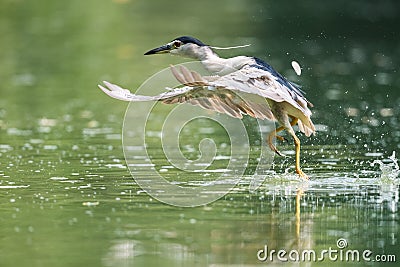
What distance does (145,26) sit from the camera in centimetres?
3547

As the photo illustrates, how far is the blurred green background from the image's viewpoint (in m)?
10.2

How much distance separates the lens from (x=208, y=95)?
41.2 feet

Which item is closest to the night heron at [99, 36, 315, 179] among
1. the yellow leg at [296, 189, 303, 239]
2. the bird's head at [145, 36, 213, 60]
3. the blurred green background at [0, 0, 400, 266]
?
the bird's head at [145, 36, 213, 60]

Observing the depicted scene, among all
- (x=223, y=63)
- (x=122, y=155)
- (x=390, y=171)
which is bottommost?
(x=390, y=171)

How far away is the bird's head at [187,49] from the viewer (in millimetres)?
13484

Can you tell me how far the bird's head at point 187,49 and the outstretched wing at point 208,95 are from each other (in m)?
0.84

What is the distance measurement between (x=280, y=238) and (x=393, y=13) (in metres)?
24.9

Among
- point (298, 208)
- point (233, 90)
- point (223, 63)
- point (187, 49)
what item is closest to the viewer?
point (298, 208)

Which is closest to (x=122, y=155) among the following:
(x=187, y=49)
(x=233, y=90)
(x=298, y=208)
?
(x=187, y=49)

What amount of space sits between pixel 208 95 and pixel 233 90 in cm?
33

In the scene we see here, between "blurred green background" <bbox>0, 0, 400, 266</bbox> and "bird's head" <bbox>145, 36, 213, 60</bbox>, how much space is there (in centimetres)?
167

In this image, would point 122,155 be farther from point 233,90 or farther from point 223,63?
point 233,90

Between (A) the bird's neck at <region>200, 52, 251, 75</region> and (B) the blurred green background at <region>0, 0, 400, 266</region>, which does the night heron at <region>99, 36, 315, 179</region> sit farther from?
(B) the blurred green background at <region>0, 0, 400, 266</region>

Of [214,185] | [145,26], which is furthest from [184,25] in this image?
[214,185]
